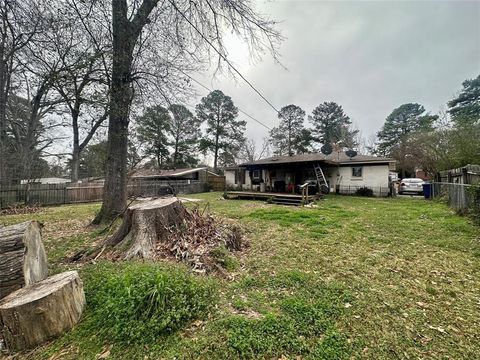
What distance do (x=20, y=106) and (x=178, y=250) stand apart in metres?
20.5

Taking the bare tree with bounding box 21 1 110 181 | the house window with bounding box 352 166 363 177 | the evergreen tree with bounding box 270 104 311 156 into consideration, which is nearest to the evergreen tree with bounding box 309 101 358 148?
the evergreen tree with bounding box 270 104 311 156

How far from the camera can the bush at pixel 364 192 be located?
49.4 feet

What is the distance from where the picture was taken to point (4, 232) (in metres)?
2.54

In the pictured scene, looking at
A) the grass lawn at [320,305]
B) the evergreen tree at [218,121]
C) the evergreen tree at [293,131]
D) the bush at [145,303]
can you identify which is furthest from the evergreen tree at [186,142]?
the bush at [145,303]

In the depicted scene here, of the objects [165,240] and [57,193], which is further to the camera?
[57,193]

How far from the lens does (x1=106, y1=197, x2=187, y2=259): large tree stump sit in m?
3.57

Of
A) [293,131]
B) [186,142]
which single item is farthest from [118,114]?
[293,131]

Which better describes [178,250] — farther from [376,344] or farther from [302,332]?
[376,344]

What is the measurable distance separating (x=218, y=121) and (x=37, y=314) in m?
29.4

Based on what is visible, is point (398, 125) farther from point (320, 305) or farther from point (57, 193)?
point (57, 193)

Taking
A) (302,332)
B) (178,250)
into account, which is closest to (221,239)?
(178,250)

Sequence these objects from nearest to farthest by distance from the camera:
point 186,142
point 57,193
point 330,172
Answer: point 57,193 < point 330,172 < point 186,142

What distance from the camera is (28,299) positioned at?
1.91 meters

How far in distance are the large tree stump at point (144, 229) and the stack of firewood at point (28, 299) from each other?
1.19m
